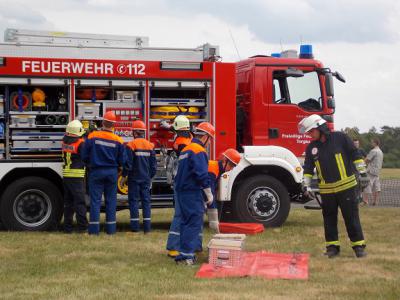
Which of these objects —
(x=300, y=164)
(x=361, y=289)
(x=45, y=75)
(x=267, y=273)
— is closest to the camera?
(x=361, y=289)

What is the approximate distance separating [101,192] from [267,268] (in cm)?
382

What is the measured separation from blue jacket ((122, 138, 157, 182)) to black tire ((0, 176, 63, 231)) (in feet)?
4.27

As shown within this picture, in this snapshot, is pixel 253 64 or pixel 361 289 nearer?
pixel 361 289

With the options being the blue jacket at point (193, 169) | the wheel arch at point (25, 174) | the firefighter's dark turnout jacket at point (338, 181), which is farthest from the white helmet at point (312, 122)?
the wheel arch at point (25, 174)

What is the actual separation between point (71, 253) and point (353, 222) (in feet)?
12.1

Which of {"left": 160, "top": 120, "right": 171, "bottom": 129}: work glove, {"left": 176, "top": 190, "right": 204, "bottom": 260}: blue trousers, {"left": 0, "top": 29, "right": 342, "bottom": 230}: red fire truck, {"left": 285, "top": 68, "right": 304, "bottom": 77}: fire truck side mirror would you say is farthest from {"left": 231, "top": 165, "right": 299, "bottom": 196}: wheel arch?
{"left": 176, "top": 190, "right": 204, "bottom": 260}: blue trousers

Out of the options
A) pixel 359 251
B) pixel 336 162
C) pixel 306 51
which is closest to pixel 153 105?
pixel 306 51

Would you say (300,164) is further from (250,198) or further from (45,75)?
(45,75)

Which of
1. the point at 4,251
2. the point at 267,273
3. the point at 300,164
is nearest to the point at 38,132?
the point at 4,251

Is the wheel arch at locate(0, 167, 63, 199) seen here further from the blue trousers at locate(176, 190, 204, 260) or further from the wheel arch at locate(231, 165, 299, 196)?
the blue trousers at locate(176, 190, 204, 260)

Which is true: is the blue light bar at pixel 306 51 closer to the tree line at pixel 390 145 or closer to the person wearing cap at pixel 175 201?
the person wearing cap at pixel 175 201

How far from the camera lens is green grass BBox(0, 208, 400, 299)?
6980 mm

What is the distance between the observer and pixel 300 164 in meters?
12.3

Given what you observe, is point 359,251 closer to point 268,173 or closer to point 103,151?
point 268,173
